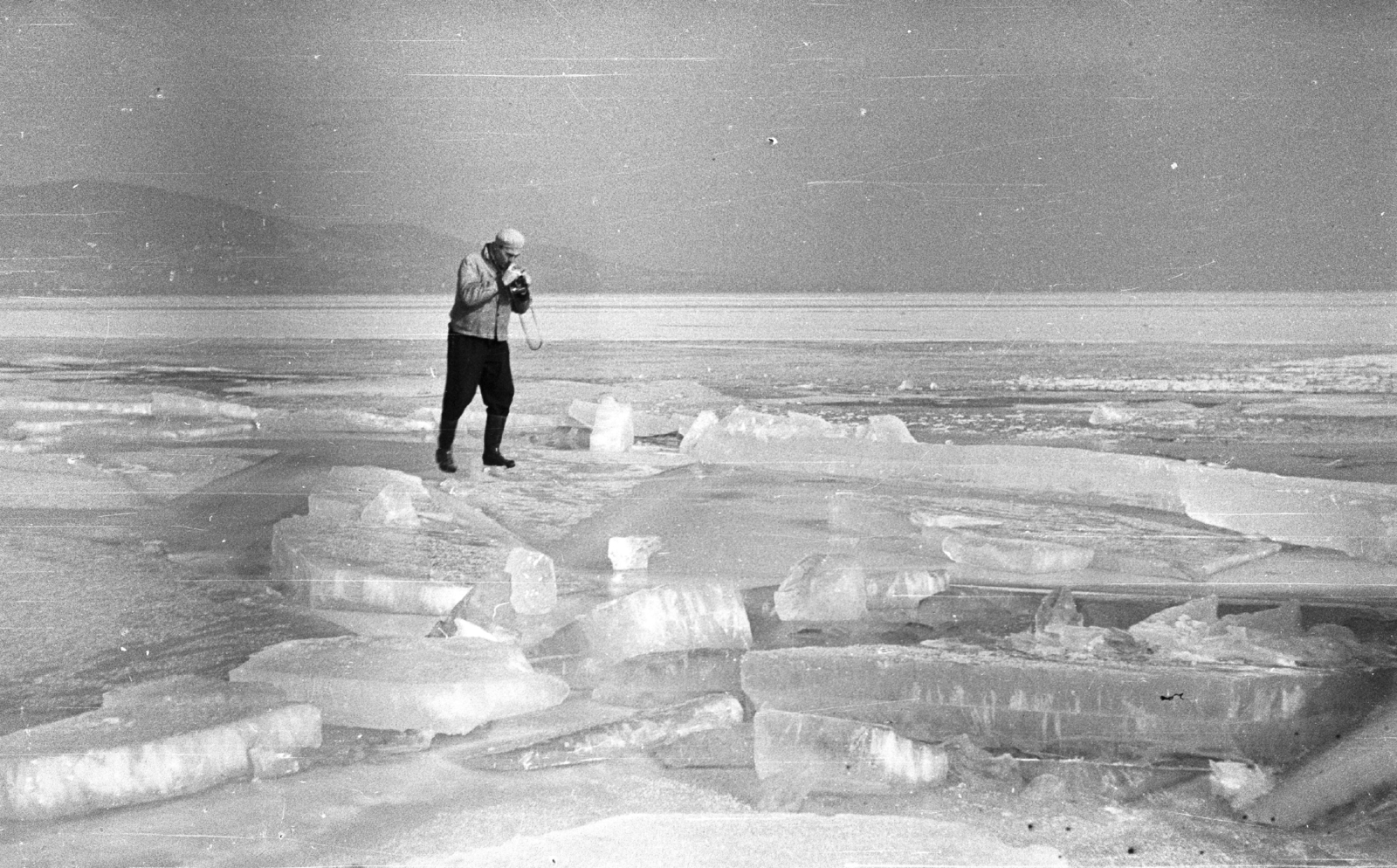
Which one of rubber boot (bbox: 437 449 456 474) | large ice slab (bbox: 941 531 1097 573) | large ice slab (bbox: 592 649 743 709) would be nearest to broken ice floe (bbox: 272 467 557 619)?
rubber boot (bbox: 437 449 456 474)

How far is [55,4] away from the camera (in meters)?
3.10

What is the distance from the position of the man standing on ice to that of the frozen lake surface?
0.18 m

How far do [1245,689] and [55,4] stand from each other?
11.2ft

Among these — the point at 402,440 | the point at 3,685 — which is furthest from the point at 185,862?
the point at 402,440

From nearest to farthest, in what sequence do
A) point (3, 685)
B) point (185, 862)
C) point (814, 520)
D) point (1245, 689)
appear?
point (185, 862), point (1245, 689), point (3, 685), point (814, 520)

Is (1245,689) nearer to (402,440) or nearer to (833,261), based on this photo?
(833,261)

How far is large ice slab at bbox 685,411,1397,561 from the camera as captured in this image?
2941mm

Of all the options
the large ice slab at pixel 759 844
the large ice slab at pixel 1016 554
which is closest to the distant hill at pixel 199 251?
the large ice slab at pixel 1016 554

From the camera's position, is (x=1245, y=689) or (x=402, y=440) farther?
(x=402, y=440)

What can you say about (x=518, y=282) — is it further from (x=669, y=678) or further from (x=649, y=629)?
(x=669, y=678)

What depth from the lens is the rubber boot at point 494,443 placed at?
9.95 ft

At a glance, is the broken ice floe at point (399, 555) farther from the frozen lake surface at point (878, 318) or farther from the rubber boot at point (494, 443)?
the frozen lake surface at point (878, 318)

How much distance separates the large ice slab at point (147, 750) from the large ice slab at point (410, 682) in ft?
0.23

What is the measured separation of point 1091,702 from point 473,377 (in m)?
1.70
